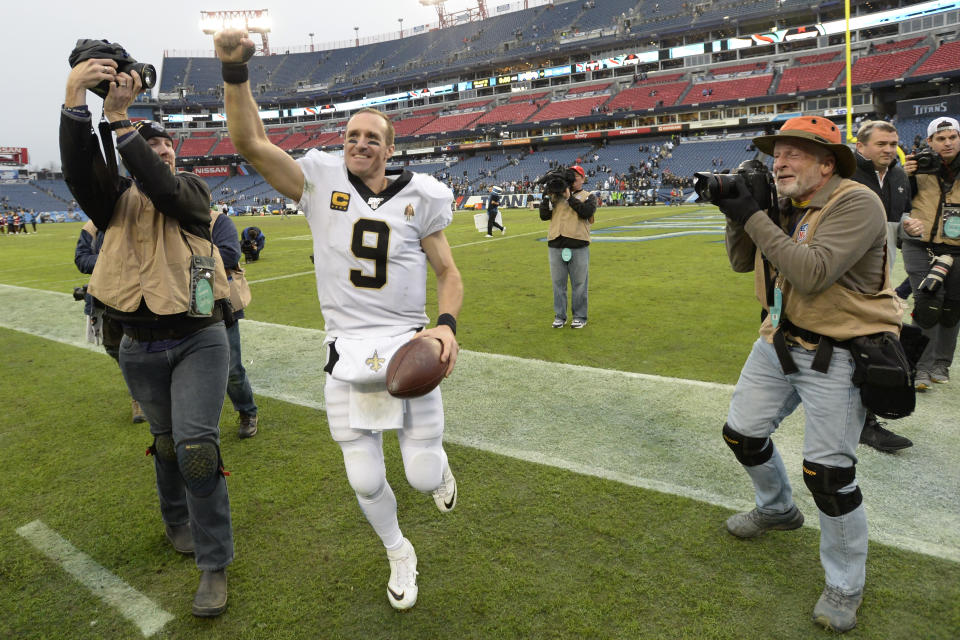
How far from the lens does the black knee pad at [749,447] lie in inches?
110

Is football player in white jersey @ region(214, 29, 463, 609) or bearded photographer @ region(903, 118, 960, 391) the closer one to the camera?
football player in white jersey @ region(214, 29, 463, 609)

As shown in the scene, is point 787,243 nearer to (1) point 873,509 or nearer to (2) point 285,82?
(1) point 873,509

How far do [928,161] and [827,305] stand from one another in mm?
3365

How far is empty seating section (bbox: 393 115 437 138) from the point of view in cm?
6581

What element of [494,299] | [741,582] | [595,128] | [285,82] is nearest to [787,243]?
[741,582]

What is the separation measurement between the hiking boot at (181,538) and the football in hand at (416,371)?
1.71m

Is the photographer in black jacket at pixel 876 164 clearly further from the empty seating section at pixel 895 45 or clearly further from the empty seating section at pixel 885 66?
the empty seating section at pixel 895 45

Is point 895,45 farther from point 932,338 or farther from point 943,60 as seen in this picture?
point 932,338

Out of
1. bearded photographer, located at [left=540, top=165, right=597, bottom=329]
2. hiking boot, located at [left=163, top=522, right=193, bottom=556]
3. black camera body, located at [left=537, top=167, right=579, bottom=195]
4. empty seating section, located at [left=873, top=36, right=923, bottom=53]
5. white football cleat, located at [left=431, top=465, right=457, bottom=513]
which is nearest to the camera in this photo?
white football cleat, located at [left=431, top=465, right=457, bottom=513]

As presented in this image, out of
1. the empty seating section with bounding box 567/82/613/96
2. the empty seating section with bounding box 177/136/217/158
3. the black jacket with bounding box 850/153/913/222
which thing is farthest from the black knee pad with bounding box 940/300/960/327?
the empty seating section with bounding box 177/136/217/158

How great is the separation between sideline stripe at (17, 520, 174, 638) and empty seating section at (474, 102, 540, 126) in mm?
59014

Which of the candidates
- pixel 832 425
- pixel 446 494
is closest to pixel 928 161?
pixel 832 425

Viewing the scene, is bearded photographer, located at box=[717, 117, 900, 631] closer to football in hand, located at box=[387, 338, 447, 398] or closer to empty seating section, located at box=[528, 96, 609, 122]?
football in hand, located at box=[387, 338, 447, 398]

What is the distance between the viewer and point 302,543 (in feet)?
10.3
